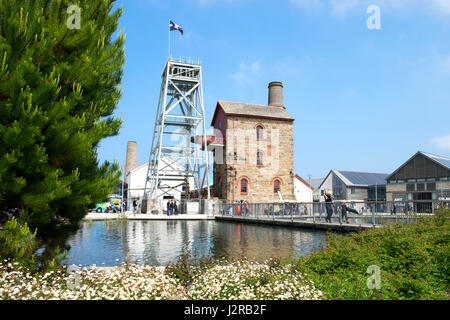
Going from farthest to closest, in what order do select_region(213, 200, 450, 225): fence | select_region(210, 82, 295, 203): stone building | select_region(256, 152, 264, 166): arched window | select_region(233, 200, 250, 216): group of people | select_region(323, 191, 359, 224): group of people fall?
select_region(256, 152, 264, 166): arched window → select_region(210, 82, 295, 203): stone building → select_region(233, 200, 250, 216): group of people → select_region(323, 191, 359, 224): group of people → select_region(213, 200, 450, 225): fence

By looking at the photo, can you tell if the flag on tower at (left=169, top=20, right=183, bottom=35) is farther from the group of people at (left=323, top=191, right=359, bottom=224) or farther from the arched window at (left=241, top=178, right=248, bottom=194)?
the group of people at (left=323, top=191, right=359, bottom=224)

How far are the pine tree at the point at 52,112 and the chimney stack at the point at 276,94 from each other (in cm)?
4138

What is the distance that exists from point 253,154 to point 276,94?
11.7 meters

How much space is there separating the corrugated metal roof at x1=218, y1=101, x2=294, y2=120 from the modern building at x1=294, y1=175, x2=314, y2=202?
19.9 metres

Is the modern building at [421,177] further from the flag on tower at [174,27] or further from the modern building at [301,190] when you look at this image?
the flag on tower at [174,27]

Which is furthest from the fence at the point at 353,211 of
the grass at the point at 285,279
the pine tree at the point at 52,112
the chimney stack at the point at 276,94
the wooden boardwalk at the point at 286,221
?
the chimney stack at the point at 276,94

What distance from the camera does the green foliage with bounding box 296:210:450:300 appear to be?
4711 mm

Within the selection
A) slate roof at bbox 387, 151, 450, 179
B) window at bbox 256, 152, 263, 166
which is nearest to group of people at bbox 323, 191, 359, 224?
window at bbox 256, 152, 263, 166

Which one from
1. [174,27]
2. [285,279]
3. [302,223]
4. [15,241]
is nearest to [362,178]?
[174,27]

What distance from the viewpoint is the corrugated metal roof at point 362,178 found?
57.5 meters

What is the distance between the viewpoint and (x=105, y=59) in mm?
6543

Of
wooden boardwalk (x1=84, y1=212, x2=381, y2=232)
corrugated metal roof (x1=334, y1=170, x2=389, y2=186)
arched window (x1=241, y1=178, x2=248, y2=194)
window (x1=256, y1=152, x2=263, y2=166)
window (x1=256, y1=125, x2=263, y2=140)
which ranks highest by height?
window (x1=256, y1=125, x2=263, y2=140)

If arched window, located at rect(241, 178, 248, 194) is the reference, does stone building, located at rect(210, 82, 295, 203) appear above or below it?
above

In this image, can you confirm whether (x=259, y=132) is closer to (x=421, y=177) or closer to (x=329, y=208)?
(x=421, y=177)
